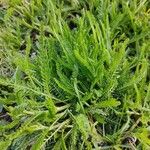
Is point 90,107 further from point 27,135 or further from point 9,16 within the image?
point 9,16

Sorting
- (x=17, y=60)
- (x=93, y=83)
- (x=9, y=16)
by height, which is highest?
(x=9, y=16)

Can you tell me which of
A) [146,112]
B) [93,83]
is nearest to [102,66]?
[93,83]

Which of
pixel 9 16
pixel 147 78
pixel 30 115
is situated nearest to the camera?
pixel 30 115

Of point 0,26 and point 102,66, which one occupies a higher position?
point 0,26

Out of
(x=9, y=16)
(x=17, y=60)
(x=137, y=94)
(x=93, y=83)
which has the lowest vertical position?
(x=137, y=94)

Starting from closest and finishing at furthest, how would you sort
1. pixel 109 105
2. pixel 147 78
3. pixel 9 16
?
pixel 109 105
pixel 147 78
pixel 9 16

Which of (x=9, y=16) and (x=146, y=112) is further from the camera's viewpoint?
(x=9, y=16)

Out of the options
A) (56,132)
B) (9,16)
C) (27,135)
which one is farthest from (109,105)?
(9,16)

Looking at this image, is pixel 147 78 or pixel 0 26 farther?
pixel 0 26

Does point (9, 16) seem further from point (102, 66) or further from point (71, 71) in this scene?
point (102, 66)
